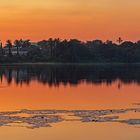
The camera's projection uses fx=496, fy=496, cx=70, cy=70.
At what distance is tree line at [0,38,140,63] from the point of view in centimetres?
11600

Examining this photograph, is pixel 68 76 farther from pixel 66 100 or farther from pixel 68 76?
pixel 66 100

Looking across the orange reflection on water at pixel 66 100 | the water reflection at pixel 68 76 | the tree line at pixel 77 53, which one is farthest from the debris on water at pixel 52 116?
the tree line at pixel 77 53

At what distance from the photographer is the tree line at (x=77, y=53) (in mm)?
116000

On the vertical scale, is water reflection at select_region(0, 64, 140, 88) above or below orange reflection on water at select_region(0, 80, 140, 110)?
below

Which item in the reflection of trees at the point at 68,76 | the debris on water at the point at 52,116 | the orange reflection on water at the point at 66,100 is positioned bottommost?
the reflection of trees at the point at 68,76

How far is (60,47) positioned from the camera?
11662cm

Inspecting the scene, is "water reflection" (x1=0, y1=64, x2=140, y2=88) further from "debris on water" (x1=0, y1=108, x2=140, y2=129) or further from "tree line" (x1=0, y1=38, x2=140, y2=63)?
"tree line" (x1=0, y1=38, x2=140, y2=63)

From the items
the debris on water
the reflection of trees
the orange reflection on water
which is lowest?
the reflection of trees

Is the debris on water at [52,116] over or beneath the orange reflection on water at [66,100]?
over

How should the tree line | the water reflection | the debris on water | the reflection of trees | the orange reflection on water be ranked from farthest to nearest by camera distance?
the tree line
the reflection of trees
the water reflection
the orange reflection on water
the debris on water

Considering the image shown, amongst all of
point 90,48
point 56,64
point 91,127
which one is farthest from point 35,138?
point 90,48

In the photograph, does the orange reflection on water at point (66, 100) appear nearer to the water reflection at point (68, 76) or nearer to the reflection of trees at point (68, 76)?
the water reflection at point (68, 76)

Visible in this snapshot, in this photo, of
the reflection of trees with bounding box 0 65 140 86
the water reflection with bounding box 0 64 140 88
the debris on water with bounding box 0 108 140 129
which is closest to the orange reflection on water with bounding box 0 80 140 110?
the debris on water with bounding box 0 108 140 129

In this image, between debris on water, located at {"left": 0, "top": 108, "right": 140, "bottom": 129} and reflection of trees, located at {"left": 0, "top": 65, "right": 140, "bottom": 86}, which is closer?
debris on water, located at {"left": 0, "top": 108, "right": 140, "bottom": 129}
